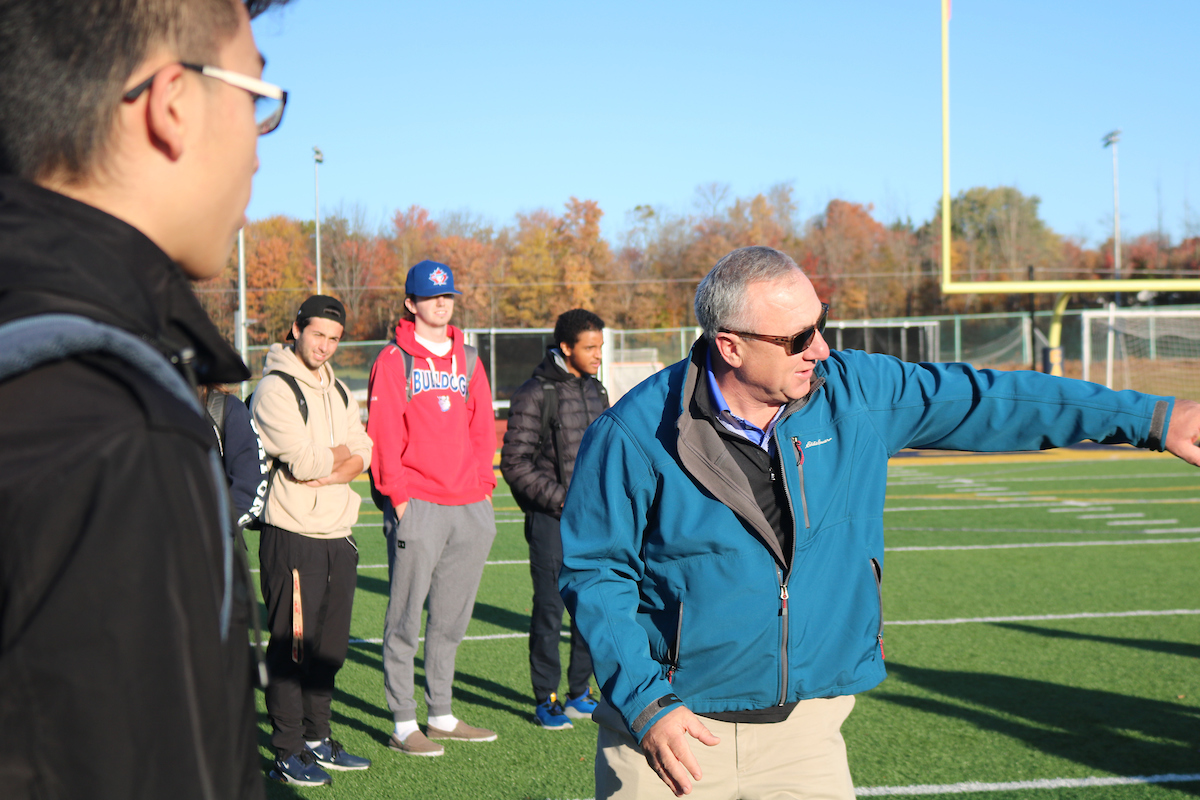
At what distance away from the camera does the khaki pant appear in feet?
8.96

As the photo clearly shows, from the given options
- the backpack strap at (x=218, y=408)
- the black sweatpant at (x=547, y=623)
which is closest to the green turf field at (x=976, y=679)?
the black sweatpant at (x=547, y=623)

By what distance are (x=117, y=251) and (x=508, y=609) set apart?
8.09 meters

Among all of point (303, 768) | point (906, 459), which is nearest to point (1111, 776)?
point (303, 768)

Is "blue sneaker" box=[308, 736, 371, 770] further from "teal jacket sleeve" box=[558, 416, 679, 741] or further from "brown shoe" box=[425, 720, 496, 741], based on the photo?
"teal jacket sleeve" box=[558, 416, 679, 741]

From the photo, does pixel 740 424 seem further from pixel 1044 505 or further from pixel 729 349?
pixel 1044 505

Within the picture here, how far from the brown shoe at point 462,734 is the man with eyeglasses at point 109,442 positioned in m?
4.84

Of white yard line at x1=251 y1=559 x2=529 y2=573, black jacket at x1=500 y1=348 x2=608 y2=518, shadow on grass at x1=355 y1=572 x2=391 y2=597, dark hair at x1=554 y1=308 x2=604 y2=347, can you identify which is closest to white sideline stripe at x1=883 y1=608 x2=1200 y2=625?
black jacket at x1=500 y1=348 x2=608 y2=518

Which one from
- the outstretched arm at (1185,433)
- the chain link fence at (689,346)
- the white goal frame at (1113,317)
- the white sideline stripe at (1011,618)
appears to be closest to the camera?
the outstretched arm at (1185,433)

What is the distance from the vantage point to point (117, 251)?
87 centimetres

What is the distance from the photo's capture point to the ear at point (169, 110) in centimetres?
95

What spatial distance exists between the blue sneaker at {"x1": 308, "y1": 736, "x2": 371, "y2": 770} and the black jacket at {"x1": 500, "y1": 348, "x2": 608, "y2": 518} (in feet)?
5.57

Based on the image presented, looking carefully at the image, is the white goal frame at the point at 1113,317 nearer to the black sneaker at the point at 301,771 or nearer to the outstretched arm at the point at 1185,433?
the black sneaker at the point at 301,771

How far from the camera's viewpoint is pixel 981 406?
2914mm

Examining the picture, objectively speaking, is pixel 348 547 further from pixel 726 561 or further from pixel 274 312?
pixel 274 312
